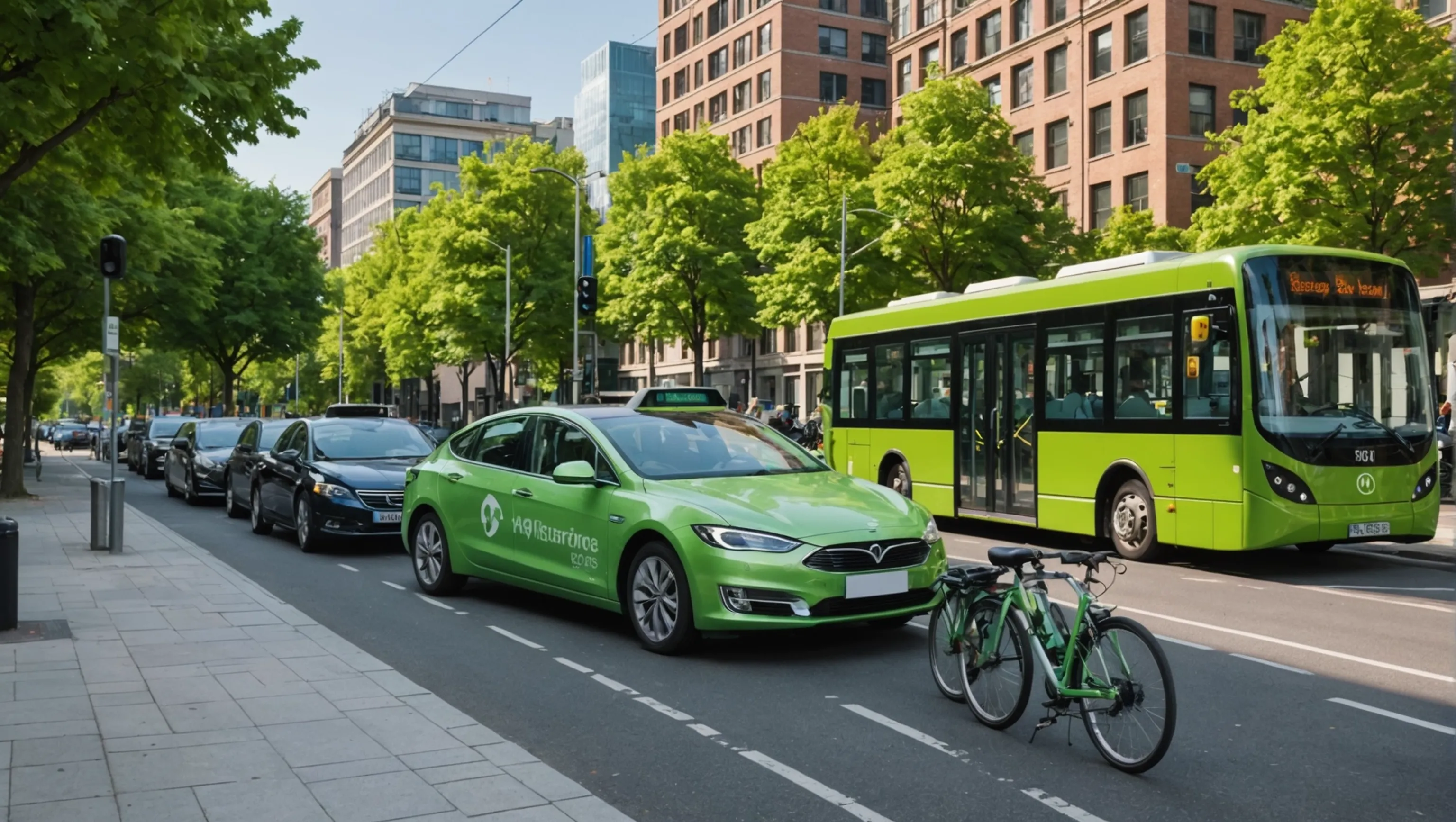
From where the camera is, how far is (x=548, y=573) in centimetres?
929

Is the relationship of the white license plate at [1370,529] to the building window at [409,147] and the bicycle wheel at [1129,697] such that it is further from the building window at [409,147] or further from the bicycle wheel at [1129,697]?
the building window at [409,147]

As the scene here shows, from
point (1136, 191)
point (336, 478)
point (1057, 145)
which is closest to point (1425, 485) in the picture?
point (336, 478)

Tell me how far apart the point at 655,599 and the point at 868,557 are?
1428 mm

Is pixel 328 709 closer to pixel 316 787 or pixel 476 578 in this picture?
pixel 316 787

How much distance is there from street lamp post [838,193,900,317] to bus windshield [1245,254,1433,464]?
23.7 metres

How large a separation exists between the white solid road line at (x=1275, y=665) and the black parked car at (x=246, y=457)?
1394 centimetres

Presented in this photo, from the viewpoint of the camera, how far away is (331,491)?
1447 cm

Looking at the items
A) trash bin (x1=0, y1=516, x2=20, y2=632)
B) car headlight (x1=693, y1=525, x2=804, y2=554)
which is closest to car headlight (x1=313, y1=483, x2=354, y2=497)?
trash bin (x1=0, y1=516, x2=20, y2=632)

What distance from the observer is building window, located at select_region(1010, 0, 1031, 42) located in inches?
2050

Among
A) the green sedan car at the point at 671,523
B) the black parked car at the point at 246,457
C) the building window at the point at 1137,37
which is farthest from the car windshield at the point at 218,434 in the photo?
the building window at the point at 1137,37

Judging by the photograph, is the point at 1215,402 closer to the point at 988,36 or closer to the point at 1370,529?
the point at 1370,529

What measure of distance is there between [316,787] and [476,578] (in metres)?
6.73

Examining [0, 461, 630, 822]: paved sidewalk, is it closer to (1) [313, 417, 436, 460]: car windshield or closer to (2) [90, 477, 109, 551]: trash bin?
(2) [90, 477, 109, 551]: trash bin

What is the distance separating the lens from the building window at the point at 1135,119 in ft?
152
